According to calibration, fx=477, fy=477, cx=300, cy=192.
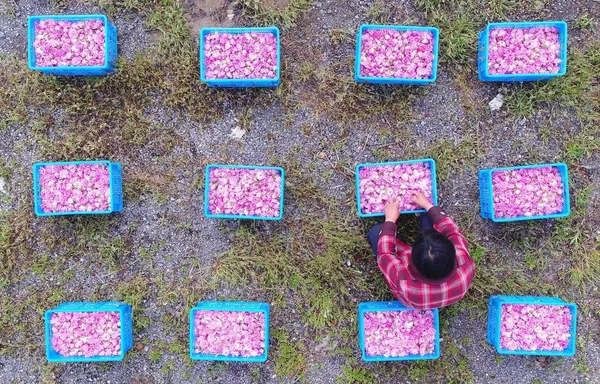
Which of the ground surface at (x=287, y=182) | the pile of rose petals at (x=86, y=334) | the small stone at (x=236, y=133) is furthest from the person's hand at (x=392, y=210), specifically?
the pile of rose petals at (x=86, y=334)

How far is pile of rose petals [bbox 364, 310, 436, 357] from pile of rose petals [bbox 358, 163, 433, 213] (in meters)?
0.87

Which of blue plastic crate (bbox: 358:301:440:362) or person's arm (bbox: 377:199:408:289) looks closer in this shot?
person's arm (bbox: 377:199:408:289)

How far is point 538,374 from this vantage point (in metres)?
4.09

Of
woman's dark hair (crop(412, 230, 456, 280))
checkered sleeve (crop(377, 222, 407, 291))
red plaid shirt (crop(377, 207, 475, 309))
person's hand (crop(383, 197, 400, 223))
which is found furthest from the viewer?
person's hand (crop(383, 197, 400, 223))

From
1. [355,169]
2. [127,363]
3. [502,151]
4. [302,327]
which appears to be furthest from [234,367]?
[502,151]

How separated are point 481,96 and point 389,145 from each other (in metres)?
0.90

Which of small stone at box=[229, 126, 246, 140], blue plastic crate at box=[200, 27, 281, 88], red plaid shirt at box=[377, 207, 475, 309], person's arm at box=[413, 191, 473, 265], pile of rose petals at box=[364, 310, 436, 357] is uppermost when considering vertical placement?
blue plastic crate at box=[200, 27, 281, 88]

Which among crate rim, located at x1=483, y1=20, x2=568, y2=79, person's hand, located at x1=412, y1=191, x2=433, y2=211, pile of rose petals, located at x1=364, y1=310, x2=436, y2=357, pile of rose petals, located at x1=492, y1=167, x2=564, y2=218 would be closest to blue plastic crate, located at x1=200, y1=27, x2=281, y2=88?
person's hand, located at x1=412, y1=191, x2=433, y2=211

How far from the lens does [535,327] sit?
3.82m

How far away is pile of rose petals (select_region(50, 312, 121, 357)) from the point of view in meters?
3.88

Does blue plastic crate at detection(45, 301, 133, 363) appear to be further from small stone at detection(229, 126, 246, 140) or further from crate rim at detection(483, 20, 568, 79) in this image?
crate rim at detection(483, 20, 568, 79)

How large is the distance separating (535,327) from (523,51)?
2.22m

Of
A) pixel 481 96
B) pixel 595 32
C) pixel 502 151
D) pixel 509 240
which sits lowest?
pixel 509 240

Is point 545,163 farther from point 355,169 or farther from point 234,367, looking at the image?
point 234,367
